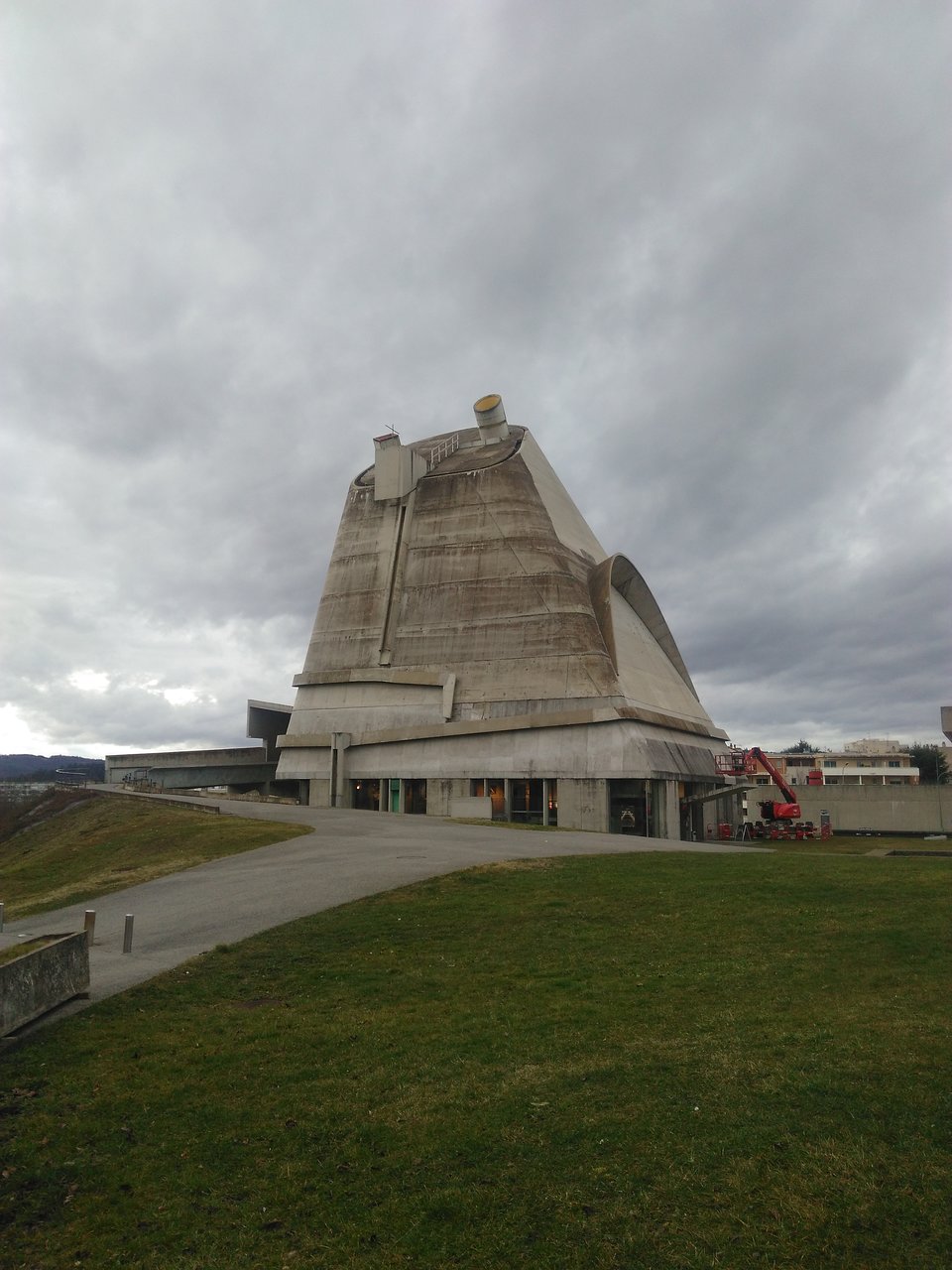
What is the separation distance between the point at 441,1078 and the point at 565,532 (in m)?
44.3

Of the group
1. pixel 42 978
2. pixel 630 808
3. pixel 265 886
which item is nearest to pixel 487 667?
pixel 630 808

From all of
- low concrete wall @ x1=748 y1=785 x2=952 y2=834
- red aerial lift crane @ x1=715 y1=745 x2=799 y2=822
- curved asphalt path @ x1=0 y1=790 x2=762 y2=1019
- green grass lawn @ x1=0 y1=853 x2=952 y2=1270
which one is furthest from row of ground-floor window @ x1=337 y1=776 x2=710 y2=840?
green grass lawn @ x1=0 y1=853 x2=952 y2=1270

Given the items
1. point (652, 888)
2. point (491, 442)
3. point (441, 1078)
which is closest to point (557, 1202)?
point (441, 1078)

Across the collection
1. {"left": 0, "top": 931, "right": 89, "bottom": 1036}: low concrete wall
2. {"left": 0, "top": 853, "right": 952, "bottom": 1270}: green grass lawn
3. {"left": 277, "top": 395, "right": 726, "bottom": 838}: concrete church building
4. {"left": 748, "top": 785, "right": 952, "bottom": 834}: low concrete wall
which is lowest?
{"left": 0, "top": 853, "right": 952, "bottom": 1270}: green grass lawn

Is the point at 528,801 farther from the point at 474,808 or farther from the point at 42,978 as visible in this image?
the point at 42,978

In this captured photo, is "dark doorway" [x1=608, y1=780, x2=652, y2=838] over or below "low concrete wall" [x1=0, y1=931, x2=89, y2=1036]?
over

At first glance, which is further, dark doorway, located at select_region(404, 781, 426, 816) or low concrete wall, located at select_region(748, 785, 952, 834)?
low concrete wall, located at select_region(748, 785, 952, 834)

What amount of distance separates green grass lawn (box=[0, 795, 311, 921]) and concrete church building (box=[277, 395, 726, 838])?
11780 mm

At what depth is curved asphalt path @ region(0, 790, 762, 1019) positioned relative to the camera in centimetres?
1370

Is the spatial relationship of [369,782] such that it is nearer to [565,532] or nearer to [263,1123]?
[565,532]

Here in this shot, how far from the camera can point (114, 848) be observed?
30734 mm

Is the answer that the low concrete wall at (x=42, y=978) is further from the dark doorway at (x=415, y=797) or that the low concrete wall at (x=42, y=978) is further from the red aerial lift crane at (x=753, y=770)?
the red aerial lift crane at (x=753, y=770)

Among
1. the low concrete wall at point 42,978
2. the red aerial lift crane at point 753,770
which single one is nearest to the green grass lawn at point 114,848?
the low concrete wall at point 42,978

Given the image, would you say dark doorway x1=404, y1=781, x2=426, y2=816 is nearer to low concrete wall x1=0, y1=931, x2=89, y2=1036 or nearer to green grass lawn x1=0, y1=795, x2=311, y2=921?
green grass lawn x1=0, y1=795, x2=311, y2=921
